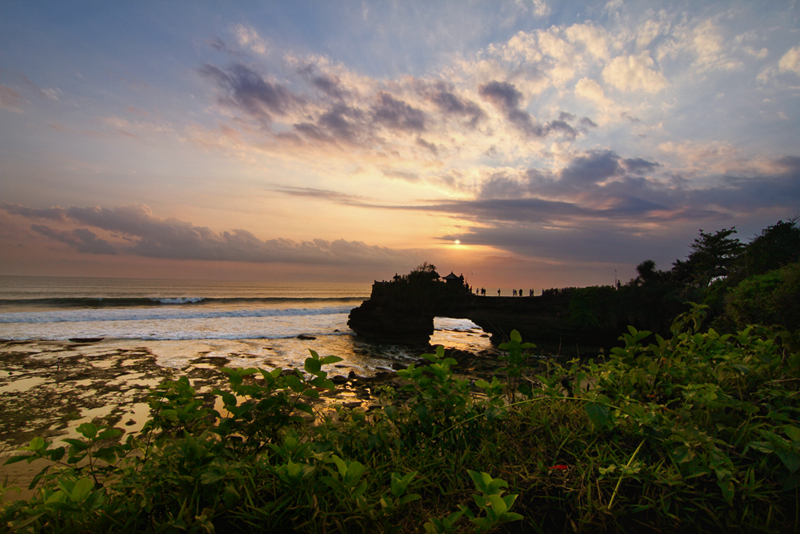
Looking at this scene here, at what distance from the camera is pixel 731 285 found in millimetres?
11445

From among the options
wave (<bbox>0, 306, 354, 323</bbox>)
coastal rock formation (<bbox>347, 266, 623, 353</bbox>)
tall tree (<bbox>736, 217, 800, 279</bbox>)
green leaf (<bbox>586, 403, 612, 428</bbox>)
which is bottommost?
wave (<bbox>0, 306, 354, 323</bbox>)

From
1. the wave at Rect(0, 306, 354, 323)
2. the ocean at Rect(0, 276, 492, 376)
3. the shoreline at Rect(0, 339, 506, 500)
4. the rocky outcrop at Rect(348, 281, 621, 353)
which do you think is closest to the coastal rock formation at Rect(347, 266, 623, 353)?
the rocky outcrop at Rect(348, 281, 621, 353)

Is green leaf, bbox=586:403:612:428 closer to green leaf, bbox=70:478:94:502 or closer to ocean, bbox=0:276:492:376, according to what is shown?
green leaf, bbox=70:478:94:502

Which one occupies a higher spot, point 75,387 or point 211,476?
point 211,476

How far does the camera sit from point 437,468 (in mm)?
2027

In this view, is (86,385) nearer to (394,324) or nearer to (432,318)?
(394,324)

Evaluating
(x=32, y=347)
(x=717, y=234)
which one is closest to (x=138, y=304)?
(x=32, y=347)

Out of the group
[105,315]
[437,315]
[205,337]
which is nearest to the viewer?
[205,337]

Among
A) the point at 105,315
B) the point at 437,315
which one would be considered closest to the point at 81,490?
the point at 437,315

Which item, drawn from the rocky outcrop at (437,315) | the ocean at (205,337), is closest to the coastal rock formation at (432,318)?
the rocky outcrop at (437,315)

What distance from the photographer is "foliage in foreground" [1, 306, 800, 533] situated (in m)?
1.49

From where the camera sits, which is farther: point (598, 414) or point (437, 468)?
point (437, 468)

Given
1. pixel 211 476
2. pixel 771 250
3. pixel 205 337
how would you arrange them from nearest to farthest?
pixel 211 476 → pixel 771 250 → pixel 205 337

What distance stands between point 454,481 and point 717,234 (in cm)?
4180
